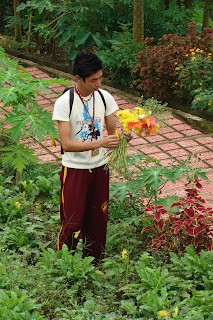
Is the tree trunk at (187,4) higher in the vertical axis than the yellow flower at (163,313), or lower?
higher

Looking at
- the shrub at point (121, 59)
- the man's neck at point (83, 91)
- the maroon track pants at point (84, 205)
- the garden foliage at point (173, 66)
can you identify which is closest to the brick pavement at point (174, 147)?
the garden foliage at point (173, 66)

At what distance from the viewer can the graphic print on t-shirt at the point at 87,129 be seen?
407 cm

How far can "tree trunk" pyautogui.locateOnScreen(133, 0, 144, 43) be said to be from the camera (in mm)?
9734

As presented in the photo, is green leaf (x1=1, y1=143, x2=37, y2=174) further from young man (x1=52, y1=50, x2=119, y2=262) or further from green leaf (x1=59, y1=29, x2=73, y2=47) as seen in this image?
green leaf (x1=59, y1=29, x2=73, y2=47)

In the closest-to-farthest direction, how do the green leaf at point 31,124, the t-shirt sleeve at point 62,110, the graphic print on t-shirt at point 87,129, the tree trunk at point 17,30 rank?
the t-shirt sleeve at point 62,110 → the graphic print on t-shirt at point 87,129 → the green leaf at point 31,124 → the tree trunk at point 17,30

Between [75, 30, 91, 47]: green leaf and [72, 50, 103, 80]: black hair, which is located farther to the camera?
[75, 30, 91, 47]: green leaf

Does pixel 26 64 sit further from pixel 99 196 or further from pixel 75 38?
pixel 99 196

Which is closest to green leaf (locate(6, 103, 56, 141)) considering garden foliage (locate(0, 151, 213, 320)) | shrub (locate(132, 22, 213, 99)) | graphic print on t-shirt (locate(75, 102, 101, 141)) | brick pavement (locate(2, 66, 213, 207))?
garden foliage (locate(0, 151, 213, 320))

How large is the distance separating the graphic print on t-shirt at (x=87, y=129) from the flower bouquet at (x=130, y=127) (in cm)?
17

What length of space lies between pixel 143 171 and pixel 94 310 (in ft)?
4.33

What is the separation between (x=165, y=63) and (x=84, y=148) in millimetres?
4957

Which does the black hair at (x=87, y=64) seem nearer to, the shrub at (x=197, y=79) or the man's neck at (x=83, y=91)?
the man's neck at (x=83, y=91)

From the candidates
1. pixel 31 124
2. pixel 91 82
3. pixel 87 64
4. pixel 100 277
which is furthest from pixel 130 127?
pixel 31 124

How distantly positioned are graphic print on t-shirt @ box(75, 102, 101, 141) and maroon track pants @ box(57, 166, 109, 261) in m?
0.24
